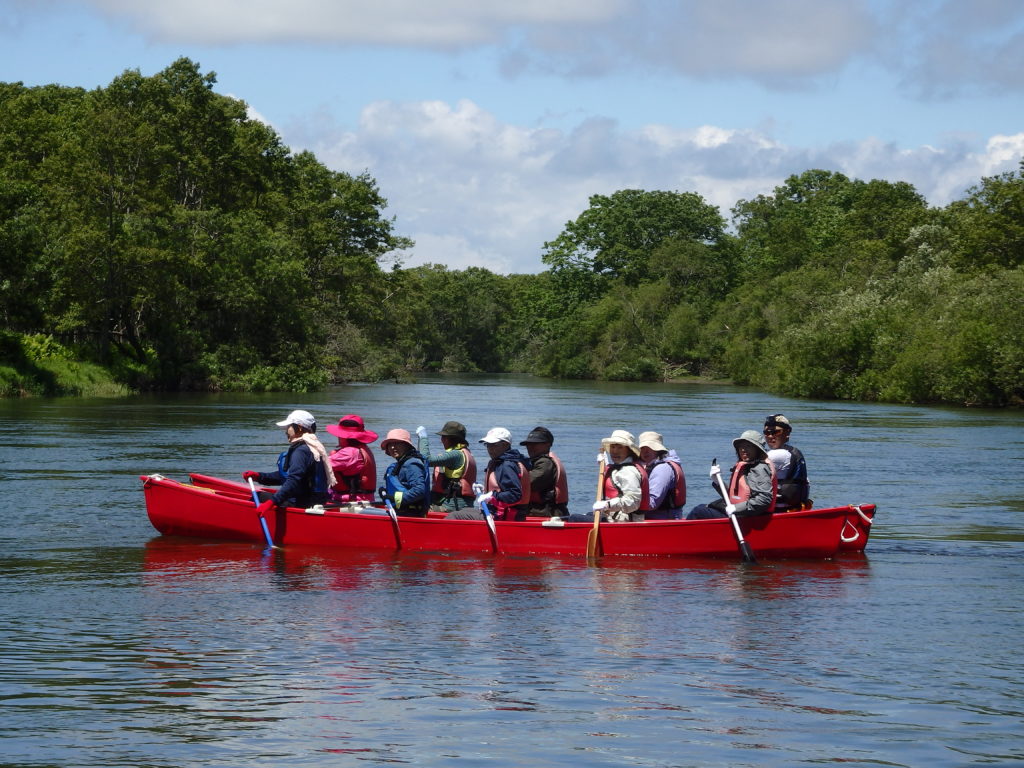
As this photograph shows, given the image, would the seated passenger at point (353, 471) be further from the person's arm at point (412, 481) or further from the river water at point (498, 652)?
the river water at point (498, 652)

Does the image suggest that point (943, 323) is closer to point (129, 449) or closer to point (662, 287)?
point (129, 449)

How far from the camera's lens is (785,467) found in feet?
50.2

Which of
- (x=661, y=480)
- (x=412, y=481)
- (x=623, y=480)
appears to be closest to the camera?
(x=623, y=480)

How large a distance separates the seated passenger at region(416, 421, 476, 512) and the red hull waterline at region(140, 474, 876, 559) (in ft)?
2.16

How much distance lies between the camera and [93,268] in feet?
165

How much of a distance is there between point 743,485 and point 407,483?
12.5ft

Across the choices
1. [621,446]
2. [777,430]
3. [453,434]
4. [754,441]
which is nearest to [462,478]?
[453,434]

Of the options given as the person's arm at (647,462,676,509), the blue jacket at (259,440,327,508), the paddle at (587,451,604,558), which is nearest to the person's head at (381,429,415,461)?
the blue jacket at (259,440,327,508)

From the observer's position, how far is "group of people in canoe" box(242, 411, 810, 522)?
1483cm

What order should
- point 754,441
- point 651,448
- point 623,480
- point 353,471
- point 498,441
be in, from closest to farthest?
point 754,441 < point 498,441 < point 623,480 < point 651,448 < point 353,471

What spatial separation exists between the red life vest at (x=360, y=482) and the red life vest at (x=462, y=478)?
817 mm

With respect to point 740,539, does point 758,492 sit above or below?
above

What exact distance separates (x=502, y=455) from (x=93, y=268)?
38.7 m

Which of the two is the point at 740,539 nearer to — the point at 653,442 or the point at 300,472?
the point at 653,442
